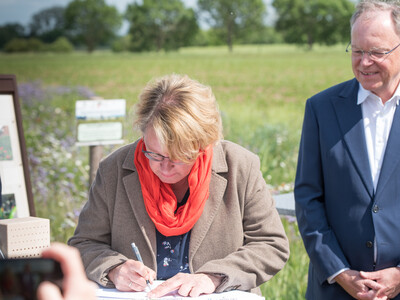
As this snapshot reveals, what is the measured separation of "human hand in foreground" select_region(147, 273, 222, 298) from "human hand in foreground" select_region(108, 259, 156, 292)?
0.17ft

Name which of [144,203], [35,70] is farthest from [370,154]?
[35,70]

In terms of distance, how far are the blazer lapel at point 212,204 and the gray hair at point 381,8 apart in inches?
27.3

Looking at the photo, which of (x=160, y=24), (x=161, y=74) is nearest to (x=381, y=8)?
(x=161, y=74)

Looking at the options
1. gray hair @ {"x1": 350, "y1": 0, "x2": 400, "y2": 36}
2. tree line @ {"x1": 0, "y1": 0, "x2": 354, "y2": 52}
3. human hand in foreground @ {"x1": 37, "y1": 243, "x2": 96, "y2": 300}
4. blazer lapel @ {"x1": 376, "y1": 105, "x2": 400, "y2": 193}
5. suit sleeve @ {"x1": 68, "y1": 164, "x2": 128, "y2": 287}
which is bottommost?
suit sleeve @ {"x1": 68, "y1": 164, "x2": 128, "y2": 287}

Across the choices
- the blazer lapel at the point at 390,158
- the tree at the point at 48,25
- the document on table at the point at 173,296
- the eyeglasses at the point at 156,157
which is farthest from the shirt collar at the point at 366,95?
the tree at the point at 48,25

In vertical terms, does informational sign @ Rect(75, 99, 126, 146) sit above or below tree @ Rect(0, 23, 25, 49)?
below

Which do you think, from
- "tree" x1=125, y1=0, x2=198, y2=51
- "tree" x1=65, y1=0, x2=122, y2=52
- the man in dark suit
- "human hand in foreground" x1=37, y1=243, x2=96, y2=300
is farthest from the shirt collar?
"tree" x1=65, y1=0, x2=122, y2=52

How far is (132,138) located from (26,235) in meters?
0.64

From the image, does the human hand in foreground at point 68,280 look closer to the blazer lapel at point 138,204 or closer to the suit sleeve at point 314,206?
the blazer lapel at point 138,204

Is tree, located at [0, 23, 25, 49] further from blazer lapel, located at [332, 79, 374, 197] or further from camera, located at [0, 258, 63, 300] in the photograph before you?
camera, located at [0, 258, 63, 300]

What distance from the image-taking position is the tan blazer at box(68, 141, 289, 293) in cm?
192

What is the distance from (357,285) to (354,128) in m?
0.56

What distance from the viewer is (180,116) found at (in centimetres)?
179

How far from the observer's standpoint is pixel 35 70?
8609mm
